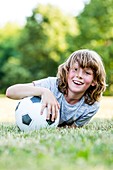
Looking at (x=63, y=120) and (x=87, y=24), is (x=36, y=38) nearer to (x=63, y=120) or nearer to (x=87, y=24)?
(x=87, y=24)

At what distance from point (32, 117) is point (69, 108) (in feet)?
2.43

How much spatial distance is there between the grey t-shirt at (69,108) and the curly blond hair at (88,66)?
7cm

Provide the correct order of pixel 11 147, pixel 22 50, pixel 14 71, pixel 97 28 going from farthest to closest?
pixel 22 50 < pixel 14 71 < pixel 97 28 < pixel 11 147

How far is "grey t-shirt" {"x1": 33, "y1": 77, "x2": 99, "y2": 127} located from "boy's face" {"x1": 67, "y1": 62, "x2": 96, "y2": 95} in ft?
0.83

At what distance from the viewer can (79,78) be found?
20.3ft

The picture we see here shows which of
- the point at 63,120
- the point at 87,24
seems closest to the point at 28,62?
the point at 87,24

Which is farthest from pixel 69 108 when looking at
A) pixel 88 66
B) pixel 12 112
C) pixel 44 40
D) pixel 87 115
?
pixel 44 40

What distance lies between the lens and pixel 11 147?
382 cm

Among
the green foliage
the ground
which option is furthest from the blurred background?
the ground

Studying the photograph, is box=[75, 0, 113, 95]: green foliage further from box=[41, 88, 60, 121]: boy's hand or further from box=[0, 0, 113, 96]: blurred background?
box=[41, 88, 60, 121]: boy's hand

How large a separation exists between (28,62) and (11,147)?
42.9m

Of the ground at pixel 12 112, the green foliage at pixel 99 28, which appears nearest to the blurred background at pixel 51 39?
the green foliage at pixel 99 28

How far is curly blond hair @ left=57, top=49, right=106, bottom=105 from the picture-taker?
6.23 meters

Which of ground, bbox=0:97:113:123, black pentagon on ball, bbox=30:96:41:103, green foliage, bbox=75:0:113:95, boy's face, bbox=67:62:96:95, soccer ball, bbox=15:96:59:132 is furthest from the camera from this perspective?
green foliage, bbox=75:0:113:95
